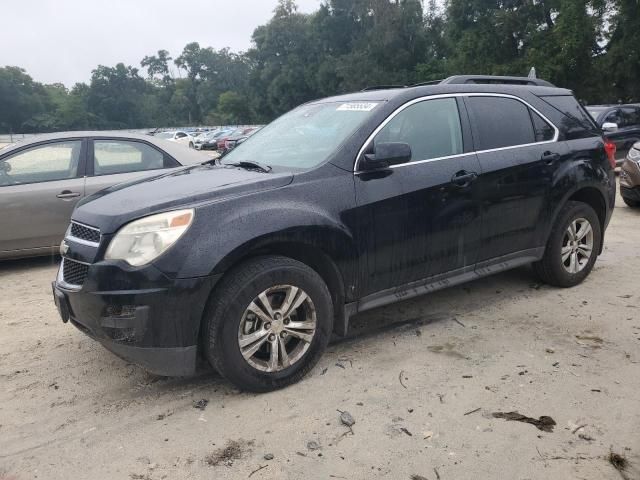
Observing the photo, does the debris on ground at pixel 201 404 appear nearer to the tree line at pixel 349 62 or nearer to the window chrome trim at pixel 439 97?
the window chrome trim at pixel 439 97

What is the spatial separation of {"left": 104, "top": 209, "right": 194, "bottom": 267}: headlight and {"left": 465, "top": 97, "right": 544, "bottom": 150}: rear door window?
2.33m

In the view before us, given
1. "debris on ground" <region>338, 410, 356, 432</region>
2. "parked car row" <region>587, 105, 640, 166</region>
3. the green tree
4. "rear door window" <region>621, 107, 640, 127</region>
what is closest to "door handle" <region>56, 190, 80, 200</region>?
"debris on ground" <region>338, 410, 356, 432</region>

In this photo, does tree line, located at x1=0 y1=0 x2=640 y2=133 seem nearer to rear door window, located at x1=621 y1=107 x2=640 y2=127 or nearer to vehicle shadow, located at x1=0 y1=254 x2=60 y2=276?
rear door window, located at x1=621 y1=107 x2=640 y2=127

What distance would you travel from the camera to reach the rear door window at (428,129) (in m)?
3.85

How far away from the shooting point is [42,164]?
6.21 meters

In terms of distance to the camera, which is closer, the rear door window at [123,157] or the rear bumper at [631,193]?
the rear door window at [123,157]

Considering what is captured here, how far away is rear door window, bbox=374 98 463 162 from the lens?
385 cm

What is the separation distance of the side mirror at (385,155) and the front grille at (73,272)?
5.81ft

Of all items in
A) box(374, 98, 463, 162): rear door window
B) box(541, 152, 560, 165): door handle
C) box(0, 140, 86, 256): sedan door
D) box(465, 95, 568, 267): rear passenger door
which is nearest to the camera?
box(374, 98, 463, 162): rear door window

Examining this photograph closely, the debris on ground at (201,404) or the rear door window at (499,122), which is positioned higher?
the rear door window at (499,122)

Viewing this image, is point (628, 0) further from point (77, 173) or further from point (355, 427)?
point (355, 427)

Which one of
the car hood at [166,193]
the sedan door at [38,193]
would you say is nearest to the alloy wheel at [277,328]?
the car hood at [166,193]

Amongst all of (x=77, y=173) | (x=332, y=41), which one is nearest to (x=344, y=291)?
(x=77, y=173)

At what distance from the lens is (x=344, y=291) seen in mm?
3529
